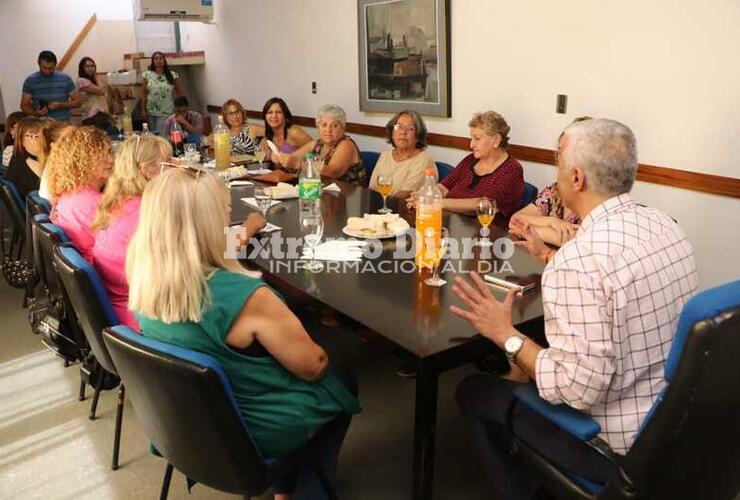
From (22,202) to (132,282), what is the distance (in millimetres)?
2468

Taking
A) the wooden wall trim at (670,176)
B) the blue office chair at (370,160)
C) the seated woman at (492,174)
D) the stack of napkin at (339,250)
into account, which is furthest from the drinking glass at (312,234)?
the blue office chair at (370,160)

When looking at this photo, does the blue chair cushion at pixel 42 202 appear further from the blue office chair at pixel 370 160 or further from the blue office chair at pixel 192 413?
the blue office chair at pixel 370 160

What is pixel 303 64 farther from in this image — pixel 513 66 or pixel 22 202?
pixel 22 202

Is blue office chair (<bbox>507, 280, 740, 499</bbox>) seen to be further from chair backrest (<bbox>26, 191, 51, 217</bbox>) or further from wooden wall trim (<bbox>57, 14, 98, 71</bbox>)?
wooden wall trim (<bbox>57, 14, 98, 71</bbox>)

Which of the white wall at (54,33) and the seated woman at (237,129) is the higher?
the white wall at (54,33)

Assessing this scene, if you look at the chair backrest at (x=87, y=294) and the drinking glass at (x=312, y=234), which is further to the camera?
the drinking glass at (x=312, y=234)

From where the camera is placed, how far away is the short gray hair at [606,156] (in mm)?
1404

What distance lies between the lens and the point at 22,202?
341 cm

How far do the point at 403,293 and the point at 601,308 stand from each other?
59cm

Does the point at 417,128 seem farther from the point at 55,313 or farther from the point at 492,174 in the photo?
the point at 55,313

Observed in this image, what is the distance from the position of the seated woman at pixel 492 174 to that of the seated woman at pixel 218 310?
163cm

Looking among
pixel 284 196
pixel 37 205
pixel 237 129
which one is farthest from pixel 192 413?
pixel 237 129

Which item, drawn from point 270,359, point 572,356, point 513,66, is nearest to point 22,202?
point 270,359

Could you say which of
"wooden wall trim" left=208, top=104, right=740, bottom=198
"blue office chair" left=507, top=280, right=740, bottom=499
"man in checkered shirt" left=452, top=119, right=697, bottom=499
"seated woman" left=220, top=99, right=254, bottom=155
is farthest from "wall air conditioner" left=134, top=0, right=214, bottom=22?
"blue office chair" left=507, top=280, right=740, bottom=499
